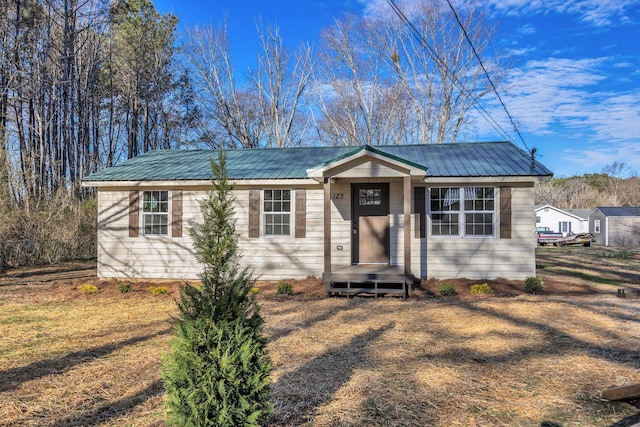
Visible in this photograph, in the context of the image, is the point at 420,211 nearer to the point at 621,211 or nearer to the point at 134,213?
the point at 134,213

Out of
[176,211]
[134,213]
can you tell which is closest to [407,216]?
[176,211]

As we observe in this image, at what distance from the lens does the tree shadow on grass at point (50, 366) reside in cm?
400

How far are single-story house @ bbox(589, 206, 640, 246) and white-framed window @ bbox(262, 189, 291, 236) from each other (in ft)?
109

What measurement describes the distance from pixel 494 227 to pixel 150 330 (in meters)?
7.80

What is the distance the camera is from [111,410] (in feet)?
11.0

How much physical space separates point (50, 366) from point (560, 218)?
44532mm

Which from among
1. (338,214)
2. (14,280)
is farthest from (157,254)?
(338,214)

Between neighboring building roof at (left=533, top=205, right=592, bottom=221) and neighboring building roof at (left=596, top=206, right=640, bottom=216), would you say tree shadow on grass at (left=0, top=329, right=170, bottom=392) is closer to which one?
neighboring building roof at (left=596, top=206, right=640, bottom=216)

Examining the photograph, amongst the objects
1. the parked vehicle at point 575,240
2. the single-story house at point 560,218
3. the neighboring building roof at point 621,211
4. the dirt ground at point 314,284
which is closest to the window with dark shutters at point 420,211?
the dirt ground at point 314,284

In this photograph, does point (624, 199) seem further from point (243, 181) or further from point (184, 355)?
point (184, 355)

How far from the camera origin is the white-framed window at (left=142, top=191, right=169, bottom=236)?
1018 cm

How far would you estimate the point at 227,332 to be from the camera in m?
2.52

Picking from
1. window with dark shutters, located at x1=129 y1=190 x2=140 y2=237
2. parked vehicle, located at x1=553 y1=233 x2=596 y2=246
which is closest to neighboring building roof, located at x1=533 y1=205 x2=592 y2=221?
parked vehicle, located at x1=553 y1=233 x2=596 y2=246

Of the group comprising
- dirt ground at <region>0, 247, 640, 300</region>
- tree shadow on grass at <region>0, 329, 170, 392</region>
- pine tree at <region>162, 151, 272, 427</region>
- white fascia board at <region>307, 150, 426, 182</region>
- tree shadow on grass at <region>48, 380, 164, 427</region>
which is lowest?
tree shadow on grass at <region>0, 329, 170, 392</region>
